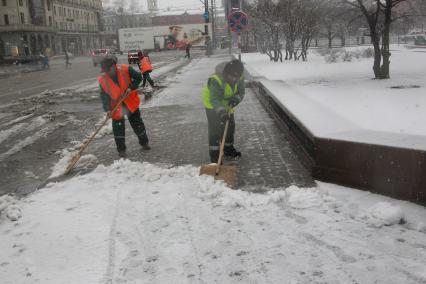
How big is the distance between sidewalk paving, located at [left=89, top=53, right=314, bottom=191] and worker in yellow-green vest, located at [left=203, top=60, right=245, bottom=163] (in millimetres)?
401

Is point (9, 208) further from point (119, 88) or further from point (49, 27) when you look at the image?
point (49, 27)

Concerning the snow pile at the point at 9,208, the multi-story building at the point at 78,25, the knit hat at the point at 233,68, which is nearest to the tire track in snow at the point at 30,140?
the snow pile at the point at 9,208

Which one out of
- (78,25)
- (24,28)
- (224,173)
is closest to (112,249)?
(224,173)

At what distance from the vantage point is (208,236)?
395 cm

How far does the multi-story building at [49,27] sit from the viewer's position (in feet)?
212

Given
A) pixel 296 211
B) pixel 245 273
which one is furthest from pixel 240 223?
pixel 245 273

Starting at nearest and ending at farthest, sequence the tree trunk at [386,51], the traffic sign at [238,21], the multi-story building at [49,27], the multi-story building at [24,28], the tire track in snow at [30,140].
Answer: the tire track in snow at [30,140] < the tree trunk at [386,51] < the traffic sign at [238,21] < the multi-story building at [24,28] < the multi-story building at [49,27]

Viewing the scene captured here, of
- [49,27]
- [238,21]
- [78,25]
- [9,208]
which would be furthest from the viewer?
[78,25]

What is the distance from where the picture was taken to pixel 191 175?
5.62 m

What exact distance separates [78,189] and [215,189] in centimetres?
166

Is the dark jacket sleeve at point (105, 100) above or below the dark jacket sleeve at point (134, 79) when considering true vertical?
below

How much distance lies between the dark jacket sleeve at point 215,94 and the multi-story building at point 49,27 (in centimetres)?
5031

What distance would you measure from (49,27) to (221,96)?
75.2 metres

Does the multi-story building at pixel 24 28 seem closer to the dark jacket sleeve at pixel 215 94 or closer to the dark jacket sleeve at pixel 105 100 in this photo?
the dark jacket sleeve at pixel 105 100
